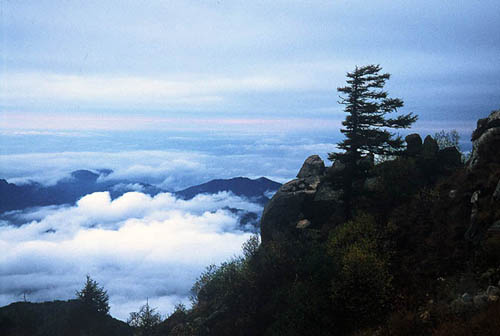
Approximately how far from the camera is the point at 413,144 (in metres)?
44.2

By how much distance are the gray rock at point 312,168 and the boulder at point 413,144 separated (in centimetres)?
1259

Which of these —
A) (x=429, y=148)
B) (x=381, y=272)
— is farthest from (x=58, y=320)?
(x=429, y=148)

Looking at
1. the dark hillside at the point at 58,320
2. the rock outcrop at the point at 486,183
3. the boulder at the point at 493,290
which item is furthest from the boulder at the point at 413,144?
the dark hillside at the point at 58,320

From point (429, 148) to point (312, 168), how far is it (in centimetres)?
1643

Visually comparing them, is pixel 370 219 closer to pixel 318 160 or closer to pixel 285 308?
pixel 285 308

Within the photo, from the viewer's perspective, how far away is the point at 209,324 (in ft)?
118

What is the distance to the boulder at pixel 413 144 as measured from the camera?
43.2m

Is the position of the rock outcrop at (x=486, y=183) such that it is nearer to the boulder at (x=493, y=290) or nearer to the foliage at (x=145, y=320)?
the boulder at (x=493, y=290)

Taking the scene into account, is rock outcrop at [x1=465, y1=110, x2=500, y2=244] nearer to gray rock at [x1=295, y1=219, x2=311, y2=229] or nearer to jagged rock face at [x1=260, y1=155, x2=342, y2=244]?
jagged rock face at [x1=260, y1=155, x2=342, y2=244]

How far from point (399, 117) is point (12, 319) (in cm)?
7517

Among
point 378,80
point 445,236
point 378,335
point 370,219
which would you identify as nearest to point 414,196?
point 370,219

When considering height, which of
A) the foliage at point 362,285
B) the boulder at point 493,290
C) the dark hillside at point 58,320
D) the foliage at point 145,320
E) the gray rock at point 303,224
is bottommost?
the dark hillside at point 58,320

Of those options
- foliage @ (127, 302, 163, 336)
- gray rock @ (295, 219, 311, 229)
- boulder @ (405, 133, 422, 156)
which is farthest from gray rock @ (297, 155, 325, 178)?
foliage @ (127, 302, 163, 336)

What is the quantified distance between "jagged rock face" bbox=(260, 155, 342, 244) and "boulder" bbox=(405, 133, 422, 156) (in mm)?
11745
